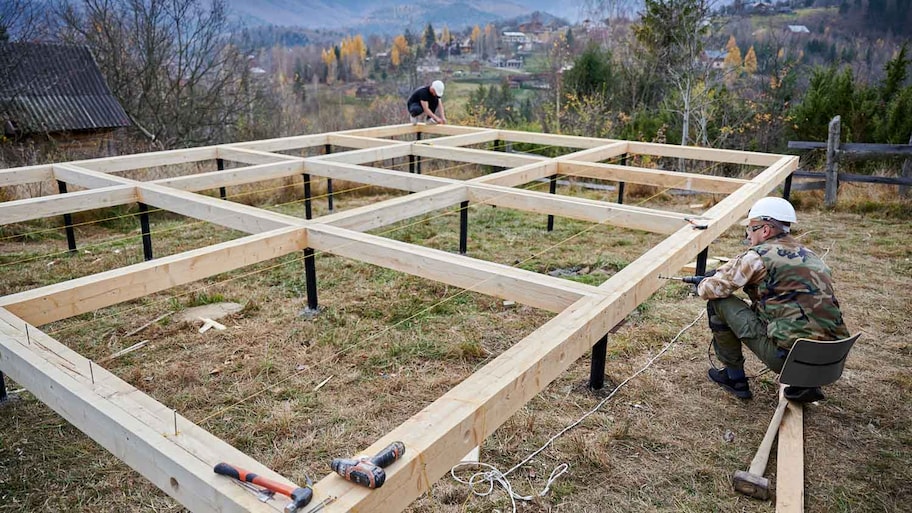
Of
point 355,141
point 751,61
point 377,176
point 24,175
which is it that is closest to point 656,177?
point 377,176

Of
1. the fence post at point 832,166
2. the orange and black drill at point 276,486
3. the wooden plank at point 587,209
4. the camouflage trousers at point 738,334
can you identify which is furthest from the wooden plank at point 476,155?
the orange and black drill at point 276,486

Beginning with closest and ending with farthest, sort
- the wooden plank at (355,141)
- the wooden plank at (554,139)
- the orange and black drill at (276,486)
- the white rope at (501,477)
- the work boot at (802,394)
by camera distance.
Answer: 1. the orange and black drill at (276,486)
2. the white rope at (501,477)
3. the work boot at (802,394)
4. the wooden plank at (355,141)
5. the wooden plank at (554,139)

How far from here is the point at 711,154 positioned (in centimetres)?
780

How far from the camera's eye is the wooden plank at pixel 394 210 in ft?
14.6

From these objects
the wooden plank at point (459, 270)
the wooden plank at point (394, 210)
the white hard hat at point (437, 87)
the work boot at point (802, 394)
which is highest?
the white hard hat at point (437, 87)

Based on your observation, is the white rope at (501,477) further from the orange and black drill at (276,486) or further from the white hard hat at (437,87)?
the white hard hat at (437,87)

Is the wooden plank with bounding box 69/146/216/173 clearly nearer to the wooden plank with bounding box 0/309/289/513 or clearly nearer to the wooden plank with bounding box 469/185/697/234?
the wooden plank with bounding box 469/185/697/234

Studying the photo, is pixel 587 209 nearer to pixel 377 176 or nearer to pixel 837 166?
pixel 377 176

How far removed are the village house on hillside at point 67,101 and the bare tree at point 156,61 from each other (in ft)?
2.20

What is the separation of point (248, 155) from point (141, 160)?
3.67 feet

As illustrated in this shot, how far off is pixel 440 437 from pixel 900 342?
430cm

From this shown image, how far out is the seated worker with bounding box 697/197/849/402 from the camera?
3.30 m

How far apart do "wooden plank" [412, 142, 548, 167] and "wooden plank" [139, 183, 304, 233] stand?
307 centimetres

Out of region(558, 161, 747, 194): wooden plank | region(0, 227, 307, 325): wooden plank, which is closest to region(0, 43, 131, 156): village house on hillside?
region(558, 161, 747, 194): wooden plank
